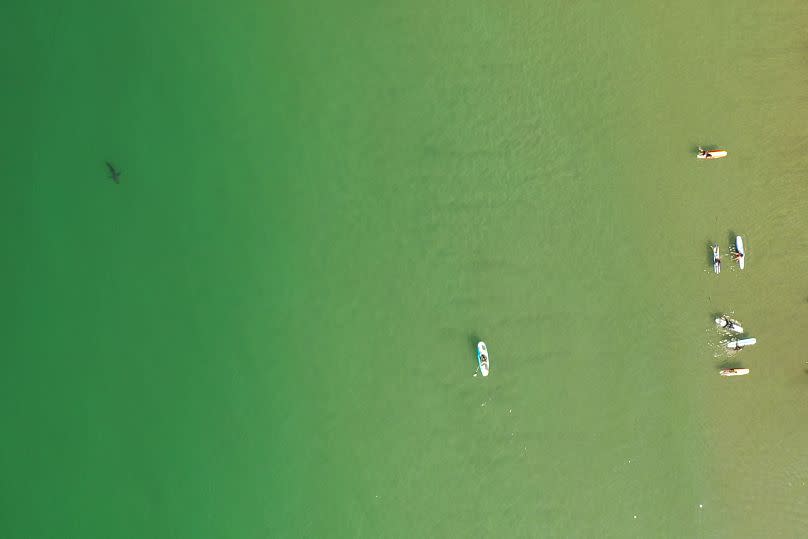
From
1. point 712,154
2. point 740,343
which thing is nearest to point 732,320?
point 740,343

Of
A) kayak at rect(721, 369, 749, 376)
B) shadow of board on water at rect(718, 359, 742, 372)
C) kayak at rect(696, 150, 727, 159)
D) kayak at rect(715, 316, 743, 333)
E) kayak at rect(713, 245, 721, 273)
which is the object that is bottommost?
kayak at rect(721, 369, 749, 376)

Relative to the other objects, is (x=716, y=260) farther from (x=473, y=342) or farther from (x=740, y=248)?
(x=473, y=342)

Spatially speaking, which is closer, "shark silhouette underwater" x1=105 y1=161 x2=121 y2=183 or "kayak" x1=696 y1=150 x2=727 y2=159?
"shark silhouette underwater" x1=105 y1=161 x2=121 y2=183

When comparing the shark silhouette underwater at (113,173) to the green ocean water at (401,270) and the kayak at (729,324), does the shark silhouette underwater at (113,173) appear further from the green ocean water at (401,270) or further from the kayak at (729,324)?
the kayak at (729,324)

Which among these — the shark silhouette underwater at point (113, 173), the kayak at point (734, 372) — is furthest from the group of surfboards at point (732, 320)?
the shark silhouette underwater at point (113, 173)

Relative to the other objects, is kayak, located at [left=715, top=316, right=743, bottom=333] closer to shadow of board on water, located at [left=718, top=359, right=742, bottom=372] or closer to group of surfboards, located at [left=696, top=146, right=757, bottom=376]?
group of surfboards, located at [left=696, top=146, right=757, bottom=376]

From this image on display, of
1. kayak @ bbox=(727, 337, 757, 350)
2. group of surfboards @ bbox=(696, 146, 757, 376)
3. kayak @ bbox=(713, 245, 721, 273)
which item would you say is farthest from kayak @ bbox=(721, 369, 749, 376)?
kayak @ bbox=(713, 245, 721, 273)
